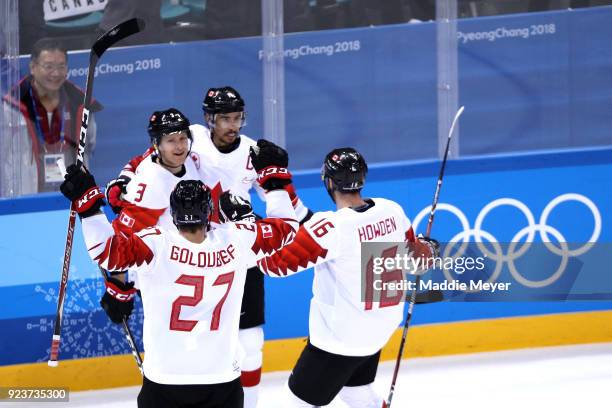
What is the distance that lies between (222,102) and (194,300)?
5.17 ft

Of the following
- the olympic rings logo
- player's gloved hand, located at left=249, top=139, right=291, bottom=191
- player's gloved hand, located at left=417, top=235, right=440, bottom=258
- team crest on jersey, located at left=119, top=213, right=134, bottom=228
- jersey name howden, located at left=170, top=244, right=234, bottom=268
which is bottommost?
the olympic rings logo

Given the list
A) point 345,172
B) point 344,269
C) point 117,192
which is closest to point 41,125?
point 117,192

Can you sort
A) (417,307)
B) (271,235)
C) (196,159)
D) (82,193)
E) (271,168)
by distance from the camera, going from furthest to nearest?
(417,307) → (196,159) → (271,168) → (271,235) → (82,193)

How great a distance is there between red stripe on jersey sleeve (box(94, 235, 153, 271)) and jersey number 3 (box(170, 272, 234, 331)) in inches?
5.6

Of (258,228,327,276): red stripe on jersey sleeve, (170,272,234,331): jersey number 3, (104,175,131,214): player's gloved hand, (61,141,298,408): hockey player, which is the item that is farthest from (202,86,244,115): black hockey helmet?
(170,272,234,331): jersey number 3

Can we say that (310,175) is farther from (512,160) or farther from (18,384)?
(18,384)

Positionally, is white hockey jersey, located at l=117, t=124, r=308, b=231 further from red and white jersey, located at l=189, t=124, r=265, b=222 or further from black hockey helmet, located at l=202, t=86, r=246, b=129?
black hockey helmet, located at l=202, t=86, r=246, b=129

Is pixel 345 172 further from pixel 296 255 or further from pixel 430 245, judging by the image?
pixel 430 245

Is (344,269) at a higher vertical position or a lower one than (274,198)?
lower

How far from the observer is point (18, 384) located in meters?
6.57

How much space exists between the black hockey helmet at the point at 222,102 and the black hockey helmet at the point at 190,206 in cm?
134

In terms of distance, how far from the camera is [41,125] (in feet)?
21.9

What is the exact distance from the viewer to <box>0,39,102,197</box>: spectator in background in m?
6.62

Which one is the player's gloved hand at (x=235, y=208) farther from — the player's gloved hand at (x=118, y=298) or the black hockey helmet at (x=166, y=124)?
the player's gloved hand at (x=118, y=298)
